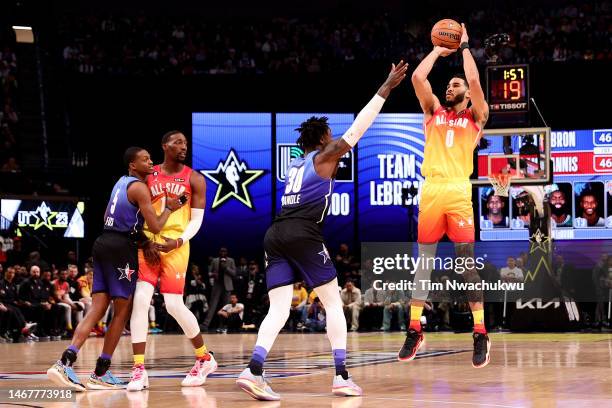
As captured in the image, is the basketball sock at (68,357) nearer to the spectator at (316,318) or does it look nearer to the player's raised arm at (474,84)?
the player's raised arm at (474,84)

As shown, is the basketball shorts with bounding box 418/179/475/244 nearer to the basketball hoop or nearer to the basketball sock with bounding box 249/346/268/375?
the basketball sock with bounding box 249/346/268/375

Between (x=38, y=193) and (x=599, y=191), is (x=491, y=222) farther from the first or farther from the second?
(x=38, y=193)

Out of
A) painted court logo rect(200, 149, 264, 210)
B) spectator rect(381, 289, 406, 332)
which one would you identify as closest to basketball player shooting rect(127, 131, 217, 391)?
spectator rect(381, 289, 406, 332)

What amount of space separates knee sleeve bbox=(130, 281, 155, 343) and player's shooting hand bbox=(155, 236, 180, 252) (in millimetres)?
317

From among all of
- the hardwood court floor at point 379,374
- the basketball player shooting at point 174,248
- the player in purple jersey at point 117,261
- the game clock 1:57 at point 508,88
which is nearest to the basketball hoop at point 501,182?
the game clock 1:57 at point 508,88

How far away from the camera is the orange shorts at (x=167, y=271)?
790 cm

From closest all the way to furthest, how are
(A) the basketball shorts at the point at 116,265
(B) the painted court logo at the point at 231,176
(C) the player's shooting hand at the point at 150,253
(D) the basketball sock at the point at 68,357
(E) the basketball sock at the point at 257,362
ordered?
(E) the basketball sock at the point at 257,362 → (D) the basketball sock at the point at 68,357 → (A) the basketball shorts at the point at 116,265 → (C) the player's shooting hand at the point at 150,253 → (B) the painted court logo at the point at 231,176

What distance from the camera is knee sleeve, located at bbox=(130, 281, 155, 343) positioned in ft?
25.5

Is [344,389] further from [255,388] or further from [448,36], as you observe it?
[448,36]

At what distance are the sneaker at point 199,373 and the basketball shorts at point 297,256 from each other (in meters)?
1.18

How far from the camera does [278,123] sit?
2367 centimetres

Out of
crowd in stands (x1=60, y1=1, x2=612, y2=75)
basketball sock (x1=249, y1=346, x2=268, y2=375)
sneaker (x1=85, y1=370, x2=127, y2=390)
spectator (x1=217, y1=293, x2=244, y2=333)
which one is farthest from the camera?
crowd in stands (x1=60, y1=1, x2=612, y2=75)

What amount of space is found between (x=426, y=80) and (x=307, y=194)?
1.74 m

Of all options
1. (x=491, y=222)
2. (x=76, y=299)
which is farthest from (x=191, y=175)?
(x=491, y=222)
